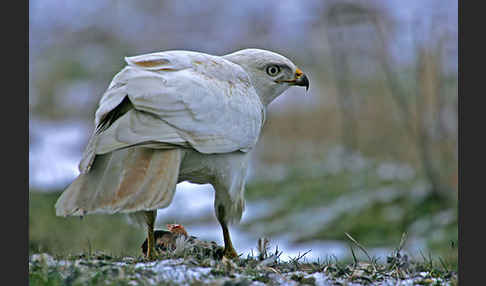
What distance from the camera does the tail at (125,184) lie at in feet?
13.1

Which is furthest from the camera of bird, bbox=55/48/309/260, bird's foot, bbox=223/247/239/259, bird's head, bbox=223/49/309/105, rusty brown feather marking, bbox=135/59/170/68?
bird's head, bbox=223/49/309/105

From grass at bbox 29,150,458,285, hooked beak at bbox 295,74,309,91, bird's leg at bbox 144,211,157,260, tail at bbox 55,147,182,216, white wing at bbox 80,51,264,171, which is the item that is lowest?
grass at bbox 29,150,458,285

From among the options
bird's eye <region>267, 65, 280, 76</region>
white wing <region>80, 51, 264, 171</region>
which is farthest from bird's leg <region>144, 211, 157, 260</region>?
bird's eye <region>267, 65, 280, 76</region>

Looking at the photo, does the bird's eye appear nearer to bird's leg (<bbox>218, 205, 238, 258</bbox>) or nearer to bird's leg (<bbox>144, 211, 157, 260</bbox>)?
bird's leg (<bbox>218, 205, 238, 258</bbox>)

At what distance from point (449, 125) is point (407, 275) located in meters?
6.66

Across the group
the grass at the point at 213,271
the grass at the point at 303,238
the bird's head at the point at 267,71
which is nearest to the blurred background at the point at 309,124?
the grass at the point at 303,238

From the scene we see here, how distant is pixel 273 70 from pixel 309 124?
9.36m

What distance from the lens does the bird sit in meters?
4.05

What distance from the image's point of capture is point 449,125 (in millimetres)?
10523

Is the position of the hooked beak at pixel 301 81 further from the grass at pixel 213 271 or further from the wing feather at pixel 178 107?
the grass at pixel 213 271

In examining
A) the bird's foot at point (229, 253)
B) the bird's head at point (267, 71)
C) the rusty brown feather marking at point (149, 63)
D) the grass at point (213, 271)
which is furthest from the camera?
the bird's head at point (267, 71)

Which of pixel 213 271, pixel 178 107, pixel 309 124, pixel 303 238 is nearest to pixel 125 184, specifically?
pixel 178 107

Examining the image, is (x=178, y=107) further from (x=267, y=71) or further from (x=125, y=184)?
(x=267, y=71)

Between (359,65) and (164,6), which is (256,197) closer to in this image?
(359,65)
